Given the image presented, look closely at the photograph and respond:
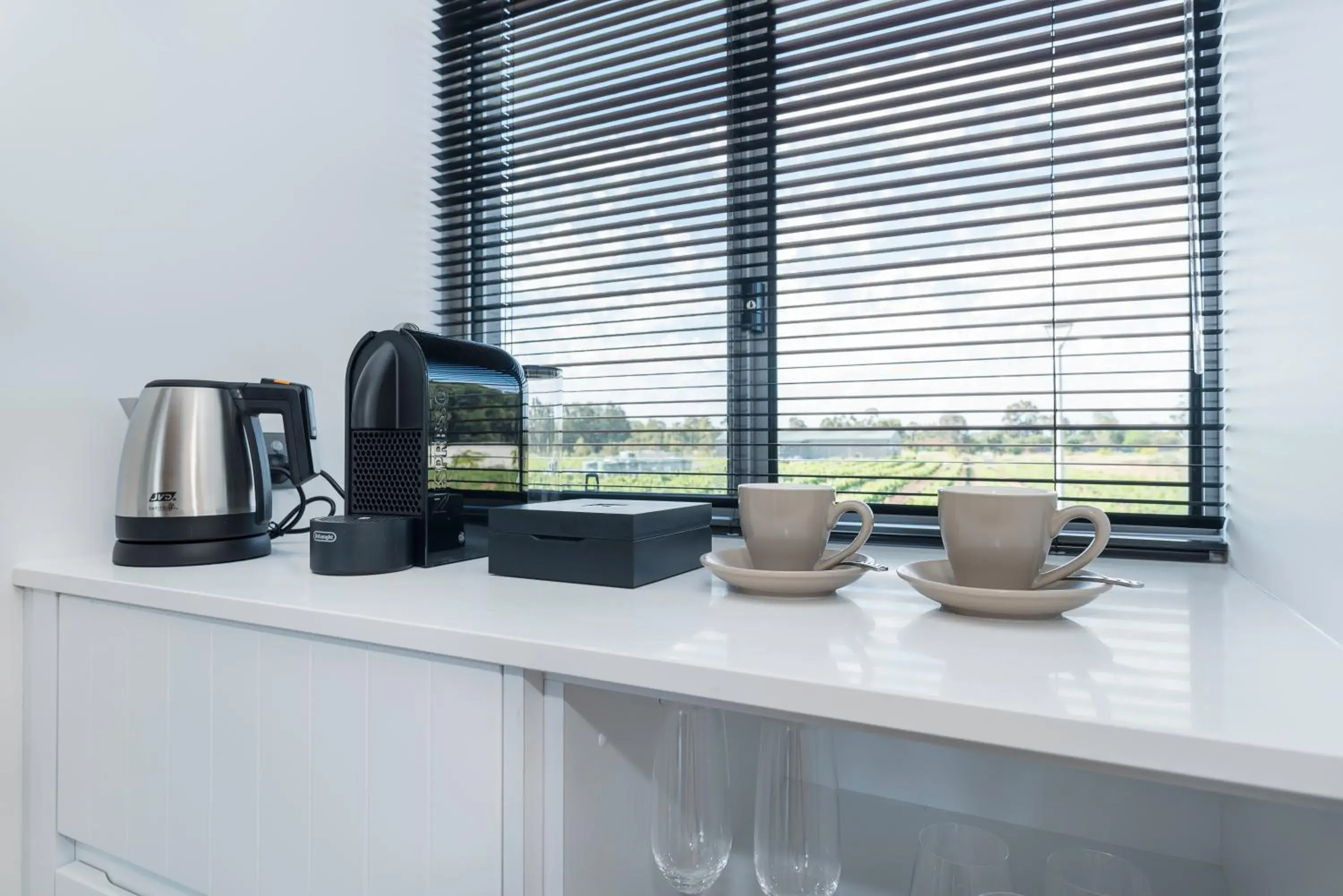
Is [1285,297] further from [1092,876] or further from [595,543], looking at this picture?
[595,543]

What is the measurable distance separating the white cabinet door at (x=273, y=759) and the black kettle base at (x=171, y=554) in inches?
2.9

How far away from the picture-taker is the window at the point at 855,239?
1159mm

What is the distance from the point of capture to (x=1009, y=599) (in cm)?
70

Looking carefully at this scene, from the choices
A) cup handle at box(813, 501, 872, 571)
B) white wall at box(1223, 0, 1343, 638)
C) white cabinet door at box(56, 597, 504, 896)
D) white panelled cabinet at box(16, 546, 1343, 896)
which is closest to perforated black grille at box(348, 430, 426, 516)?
white panelled cabinet at box(16, 546, 1343, 896)

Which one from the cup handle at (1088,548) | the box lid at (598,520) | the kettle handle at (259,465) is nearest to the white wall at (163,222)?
the kettle handle at (259,465)

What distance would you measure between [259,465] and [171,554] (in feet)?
0.57

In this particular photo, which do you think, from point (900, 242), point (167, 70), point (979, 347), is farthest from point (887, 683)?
point (167, 70)

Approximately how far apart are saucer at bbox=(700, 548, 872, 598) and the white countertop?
0.02m

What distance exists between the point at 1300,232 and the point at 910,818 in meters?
0.85

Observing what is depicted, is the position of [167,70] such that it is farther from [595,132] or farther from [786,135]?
[786,135]

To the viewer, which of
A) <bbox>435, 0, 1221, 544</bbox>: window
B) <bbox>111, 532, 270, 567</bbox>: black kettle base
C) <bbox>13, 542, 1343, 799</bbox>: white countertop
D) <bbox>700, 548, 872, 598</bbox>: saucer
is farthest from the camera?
<bbox>435, 0, 1221, 544</bbox>: window

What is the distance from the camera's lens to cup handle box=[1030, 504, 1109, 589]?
0.73m

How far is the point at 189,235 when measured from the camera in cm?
125

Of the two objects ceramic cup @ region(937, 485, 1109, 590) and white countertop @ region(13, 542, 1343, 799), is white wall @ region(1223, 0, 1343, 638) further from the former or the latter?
ceramic cup @ region(937, 485, 1109, 590)
